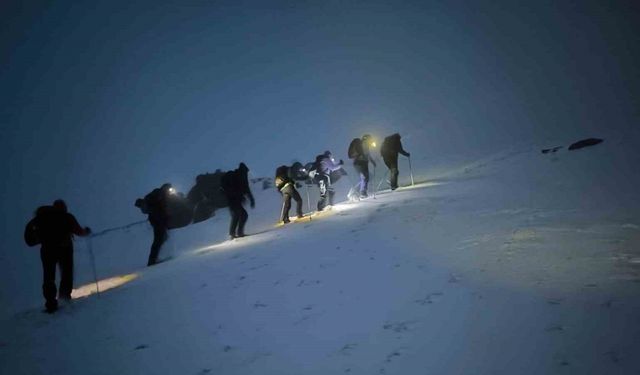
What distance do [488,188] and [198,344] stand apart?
1169cm

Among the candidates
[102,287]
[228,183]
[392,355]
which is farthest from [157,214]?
[392,355]

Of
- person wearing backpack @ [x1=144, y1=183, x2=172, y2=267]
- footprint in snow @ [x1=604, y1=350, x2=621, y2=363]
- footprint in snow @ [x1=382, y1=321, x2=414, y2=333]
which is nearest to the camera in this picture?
footprint in snow @ [x1=604, y1=350, x2=621, y2=363]

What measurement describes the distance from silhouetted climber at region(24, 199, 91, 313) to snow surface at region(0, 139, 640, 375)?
68cm

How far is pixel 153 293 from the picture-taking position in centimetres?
711

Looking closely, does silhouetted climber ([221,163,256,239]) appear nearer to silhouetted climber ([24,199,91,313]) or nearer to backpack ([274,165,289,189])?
backpack ([274,165,289,189])

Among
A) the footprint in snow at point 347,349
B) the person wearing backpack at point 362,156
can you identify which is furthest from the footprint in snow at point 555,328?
the person wearing backpack at point 362,156

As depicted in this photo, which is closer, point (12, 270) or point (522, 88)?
point (12, 270)

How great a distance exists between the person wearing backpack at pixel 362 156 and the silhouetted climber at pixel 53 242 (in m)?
10.8

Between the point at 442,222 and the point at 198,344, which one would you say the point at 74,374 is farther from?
the point at 442,222

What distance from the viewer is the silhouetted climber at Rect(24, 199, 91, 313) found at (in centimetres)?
754

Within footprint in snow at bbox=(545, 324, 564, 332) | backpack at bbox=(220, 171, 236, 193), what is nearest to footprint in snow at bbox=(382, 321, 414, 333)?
footprint in snow at bbox=(545, 324, 564, 332)

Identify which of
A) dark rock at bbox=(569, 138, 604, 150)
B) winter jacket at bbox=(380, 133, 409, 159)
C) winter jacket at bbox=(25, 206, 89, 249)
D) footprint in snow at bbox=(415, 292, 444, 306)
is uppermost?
winter jacket at bbox=(380, 133, 409, 159)

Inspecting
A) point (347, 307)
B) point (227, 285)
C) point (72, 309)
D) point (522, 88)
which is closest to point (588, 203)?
point (347, 307)

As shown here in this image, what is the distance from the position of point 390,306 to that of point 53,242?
7826mm
